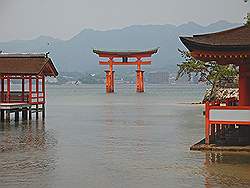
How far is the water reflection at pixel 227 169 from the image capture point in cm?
1131

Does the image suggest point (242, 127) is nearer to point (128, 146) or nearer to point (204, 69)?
point (128, 146)

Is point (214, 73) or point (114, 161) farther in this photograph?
point (214, 73)

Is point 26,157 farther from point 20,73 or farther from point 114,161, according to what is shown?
point 20,73

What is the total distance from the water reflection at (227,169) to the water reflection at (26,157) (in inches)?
141

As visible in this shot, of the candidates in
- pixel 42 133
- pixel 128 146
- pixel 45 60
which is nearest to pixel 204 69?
pixel 45 60

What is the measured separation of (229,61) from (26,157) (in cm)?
665

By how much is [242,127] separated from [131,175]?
5.84m

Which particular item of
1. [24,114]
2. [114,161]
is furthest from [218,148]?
[24,114]

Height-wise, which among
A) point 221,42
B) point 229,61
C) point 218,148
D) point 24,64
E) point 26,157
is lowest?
point 26,157

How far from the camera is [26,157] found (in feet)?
49.4

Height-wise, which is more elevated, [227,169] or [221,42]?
[221,42]

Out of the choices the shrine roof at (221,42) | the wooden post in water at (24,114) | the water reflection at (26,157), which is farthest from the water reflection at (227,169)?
the wooden post in water at (24,114)

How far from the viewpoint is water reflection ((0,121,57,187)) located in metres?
11.7

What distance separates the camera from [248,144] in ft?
53.1
